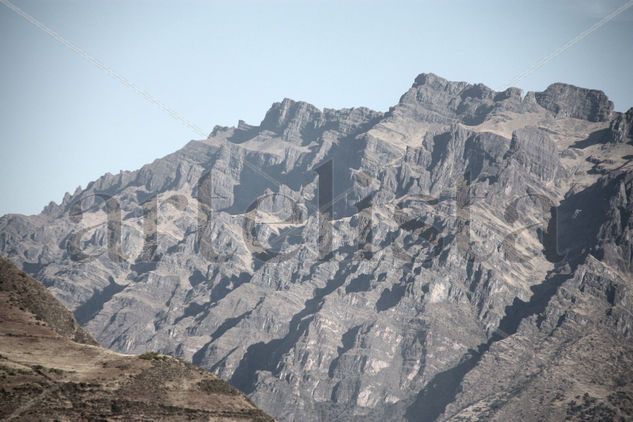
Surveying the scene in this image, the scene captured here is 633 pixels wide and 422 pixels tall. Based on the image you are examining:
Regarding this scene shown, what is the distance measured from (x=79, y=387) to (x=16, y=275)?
158 ft

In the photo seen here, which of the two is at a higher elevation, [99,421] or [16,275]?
[16,275]

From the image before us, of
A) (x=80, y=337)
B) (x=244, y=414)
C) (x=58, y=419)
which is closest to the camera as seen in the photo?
(x=58, y=419)

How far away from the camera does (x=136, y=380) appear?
5620 inches

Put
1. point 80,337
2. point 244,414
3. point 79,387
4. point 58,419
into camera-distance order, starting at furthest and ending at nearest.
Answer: point 80,337
point 244,414
point 79,387
point 58,419

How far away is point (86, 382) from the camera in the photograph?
138000 millimetres

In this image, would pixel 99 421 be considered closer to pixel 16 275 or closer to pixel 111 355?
pixel 111 355

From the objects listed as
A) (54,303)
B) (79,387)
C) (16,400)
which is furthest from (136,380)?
(54,303)

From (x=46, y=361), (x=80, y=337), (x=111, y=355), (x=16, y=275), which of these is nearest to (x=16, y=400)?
(x=46, y=361)

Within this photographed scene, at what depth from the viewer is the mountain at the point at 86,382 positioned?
428 feet

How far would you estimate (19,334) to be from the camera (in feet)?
504

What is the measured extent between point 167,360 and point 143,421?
68.0 ft

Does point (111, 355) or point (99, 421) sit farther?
point (111, 355)

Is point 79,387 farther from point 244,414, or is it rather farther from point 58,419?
point 244,414

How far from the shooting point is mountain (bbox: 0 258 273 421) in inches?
5133
